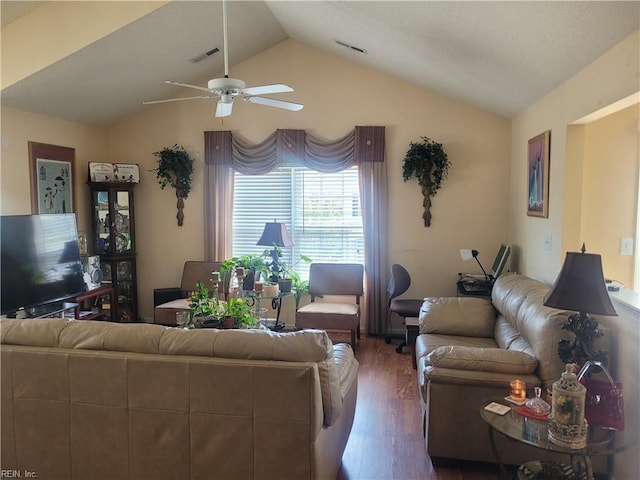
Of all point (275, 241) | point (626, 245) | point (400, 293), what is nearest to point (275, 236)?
point (275, 241)

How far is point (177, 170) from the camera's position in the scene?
5648 mm

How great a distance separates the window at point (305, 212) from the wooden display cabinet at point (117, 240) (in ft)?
4.35

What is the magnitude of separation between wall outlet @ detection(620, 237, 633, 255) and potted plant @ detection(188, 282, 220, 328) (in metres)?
2.95

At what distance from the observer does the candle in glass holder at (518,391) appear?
7.61ft

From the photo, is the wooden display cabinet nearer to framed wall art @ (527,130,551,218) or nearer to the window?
the window

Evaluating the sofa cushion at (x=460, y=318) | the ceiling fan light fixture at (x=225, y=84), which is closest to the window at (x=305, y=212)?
the sofa cushion at (x=460, y=318)

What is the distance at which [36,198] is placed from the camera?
475 centimetres

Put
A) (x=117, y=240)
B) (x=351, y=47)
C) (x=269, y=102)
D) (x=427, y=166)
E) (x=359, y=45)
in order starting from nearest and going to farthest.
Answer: (x=269, y=102) → (x=359, y=45) → (x=351, y=47) → (x=427, y=166) → (x=117, y=240)

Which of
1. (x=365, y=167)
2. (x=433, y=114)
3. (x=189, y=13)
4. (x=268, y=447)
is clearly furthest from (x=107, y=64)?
(x=268, y=447)

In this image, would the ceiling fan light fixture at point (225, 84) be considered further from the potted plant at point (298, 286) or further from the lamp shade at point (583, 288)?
the potted plant at point (298, 286)

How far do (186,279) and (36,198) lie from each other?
1.82 metres

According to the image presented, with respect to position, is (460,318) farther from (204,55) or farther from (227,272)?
(204,55)

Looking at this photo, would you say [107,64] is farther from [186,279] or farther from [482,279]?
[482,279]

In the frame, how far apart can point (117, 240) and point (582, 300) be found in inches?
201
